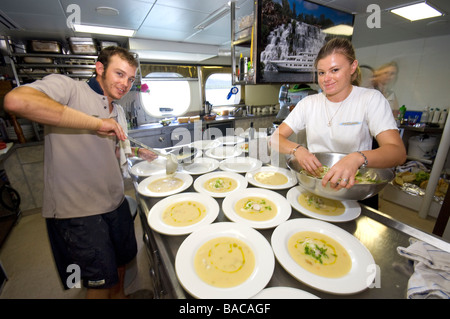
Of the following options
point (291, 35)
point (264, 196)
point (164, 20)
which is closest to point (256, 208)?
point (264, 196)

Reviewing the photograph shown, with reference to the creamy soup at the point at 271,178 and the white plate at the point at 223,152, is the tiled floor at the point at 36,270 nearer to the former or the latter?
the white plate at the point at 223,152

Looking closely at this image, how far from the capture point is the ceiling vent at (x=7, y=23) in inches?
92.8

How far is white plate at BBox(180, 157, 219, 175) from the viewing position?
1714mm

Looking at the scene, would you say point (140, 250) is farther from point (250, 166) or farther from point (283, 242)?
point (283, 242)

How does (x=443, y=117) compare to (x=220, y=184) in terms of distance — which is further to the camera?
(x=443, y=117)

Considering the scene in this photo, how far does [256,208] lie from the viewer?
1.12 m

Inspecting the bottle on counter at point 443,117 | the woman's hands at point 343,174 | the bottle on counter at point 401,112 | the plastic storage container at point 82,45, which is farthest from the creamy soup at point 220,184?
the bottle on counter at point 443,117

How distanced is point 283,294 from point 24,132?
180 inches

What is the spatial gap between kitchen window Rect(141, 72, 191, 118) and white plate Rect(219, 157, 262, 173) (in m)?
3.45

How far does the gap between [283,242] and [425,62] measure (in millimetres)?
5442

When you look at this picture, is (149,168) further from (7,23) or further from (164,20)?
(7,23)
